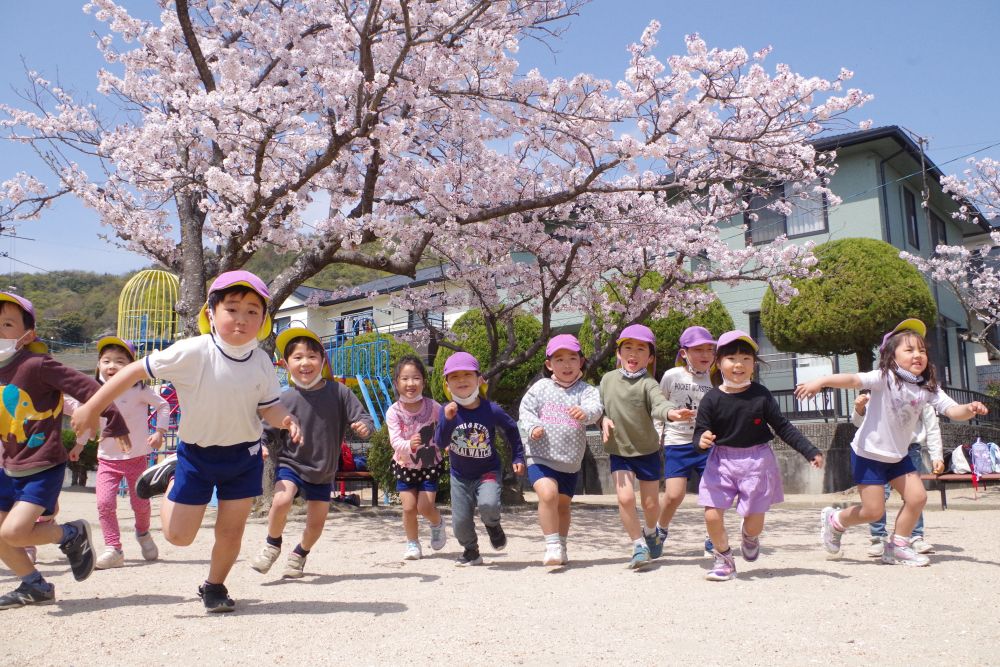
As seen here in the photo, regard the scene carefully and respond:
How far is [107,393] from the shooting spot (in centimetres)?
372

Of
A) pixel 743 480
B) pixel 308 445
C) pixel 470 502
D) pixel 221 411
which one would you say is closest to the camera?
pixel 221 411

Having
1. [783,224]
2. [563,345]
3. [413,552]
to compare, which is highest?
[783,224]

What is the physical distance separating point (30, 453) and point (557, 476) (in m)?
3.22

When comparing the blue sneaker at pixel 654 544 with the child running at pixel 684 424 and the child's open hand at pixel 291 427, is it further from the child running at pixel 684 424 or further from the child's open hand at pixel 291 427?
the child's open hand at pixel 291 427

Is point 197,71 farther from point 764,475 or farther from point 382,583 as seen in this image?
point 764,475

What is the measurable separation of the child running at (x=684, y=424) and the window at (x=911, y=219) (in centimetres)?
1538

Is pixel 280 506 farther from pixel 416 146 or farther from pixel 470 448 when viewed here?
pixel 416 146

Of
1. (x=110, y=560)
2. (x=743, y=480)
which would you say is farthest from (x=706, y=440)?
(x=110, y=560)

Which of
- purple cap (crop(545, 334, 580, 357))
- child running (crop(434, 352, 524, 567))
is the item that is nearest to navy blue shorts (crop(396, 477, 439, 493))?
child running (crop(434, 352, 524, 567))

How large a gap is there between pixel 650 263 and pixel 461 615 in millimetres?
7605

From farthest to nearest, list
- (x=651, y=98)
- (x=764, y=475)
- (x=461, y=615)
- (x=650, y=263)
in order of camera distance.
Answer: (x=650, y=263) → (x=651, y=98) → (x=764, y=475) → (x=461, y=615)

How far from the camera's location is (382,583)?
4.98m

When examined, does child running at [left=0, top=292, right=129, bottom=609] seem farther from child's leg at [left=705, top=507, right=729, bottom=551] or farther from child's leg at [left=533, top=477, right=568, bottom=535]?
child's leg at [left=705, top=507, right=729, bottom=551]

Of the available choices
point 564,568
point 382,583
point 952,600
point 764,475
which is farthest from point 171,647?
point 952,600
